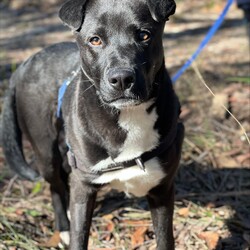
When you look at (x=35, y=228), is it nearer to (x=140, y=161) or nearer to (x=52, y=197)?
(x=52, y=197)

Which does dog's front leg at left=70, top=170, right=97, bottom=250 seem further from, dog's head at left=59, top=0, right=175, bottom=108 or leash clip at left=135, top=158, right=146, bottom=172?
dog's head at left=59, top=0, right=175, bottom=108

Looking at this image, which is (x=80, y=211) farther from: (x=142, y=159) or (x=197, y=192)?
(x=197, y=192)

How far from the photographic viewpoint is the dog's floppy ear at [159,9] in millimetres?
3033

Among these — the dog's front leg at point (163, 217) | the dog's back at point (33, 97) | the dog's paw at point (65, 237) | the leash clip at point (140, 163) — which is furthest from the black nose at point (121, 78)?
the dog's paw at point (65, 237)

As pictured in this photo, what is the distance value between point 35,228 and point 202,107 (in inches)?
87.8

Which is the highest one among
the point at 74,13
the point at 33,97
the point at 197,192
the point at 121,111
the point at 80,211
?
the point at 74,13

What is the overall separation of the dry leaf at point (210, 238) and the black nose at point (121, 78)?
58.5 inches

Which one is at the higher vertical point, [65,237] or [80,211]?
[80,211]

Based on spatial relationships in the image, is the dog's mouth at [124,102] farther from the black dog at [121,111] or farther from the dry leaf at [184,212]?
the dry leaf at [184,212]

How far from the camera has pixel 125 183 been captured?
11.0ft

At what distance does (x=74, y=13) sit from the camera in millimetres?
3131

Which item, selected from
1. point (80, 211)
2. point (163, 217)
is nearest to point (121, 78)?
point (80, 211)

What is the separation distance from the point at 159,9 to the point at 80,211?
130cm

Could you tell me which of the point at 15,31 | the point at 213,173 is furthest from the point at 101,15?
the point at 15,31
